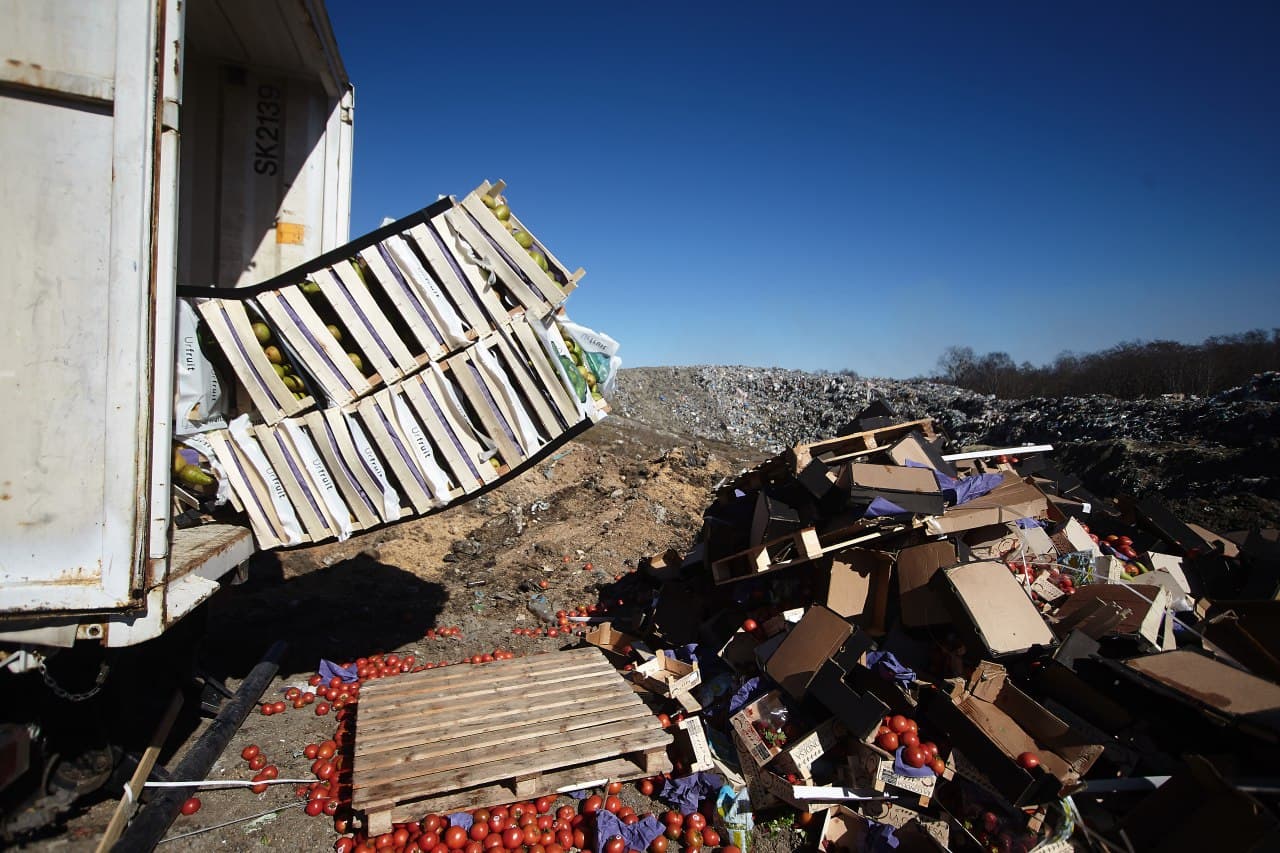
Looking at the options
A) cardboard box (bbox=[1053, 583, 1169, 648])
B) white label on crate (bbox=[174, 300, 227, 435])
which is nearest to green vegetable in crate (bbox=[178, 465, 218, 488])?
white label on crate (bbox=[174, 300, 227, 435])

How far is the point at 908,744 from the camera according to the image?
3514 mm

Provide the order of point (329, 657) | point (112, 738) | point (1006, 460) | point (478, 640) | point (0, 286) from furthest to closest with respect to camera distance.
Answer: point (1006, 460) < point (478, 640) < point (329, 657) < point (112, 738) < point (0, 286)

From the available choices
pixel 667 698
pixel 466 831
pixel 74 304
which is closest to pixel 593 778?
pixel 466 831

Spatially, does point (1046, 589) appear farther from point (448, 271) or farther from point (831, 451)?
point (448, 271)

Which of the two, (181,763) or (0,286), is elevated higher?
(0,286)

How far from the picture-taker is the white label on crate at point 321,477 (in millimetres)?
3805

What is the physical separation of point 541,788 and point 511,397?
221 centimetres

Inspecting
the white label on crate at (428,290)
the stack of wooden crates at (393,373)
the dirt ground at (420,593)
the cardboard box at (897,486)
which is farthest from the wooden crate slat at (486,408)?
the cardboard box at (897,486)

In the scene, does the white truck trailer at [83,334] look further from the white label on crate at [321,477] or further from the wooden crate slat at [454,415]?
the wooden crate slat at [454,415]

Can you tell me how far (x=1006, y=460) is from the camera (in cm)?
700

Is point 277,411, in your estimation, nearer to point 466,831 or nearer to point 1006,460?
point 466,831

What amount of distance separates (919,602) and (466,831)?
299 cm

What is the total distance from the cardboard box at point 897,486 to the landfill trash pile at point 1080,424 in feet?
8.25

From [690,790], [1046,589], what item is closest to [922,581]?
[1046,589]
